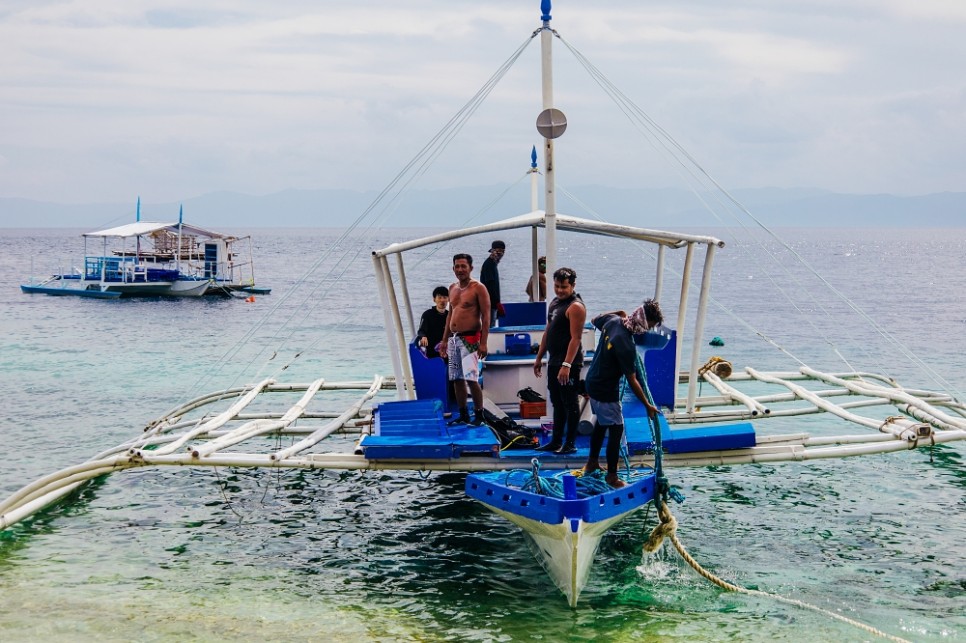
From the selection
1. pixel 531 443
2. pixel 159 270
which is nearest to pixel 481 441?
pixel 531 443

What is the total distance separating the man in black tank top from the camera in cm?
1105

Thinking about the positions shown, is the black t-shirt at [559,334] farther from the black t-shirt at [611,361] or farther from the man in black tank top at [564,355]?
the black t-shirt at [611,361]

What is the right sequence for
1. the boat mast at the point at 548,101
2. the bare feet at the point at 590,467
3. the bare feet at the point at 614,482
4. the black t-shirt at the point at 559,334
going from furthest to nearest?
the boat mast at the point at 548,101 → the black t-shirt at the point at 559,334 → the bare feet at the point at 590,467 → the bare feet at the point at 614,482

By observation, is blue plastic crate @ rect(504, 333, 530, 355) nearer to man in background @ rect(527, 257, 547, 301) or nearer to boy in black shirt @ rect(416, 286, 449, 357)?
boy in black shirt @ rect(416, 286, 449, 357)

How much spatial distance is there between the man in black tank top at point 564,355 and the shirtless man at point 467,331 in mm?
1167

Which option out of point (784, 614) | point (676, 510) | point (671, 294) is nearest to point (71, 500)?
point (676, 510)

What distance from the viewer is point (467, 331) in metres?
12.6

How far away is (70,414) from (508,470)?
50.2ft

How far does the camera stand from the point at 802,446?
11.7 metres

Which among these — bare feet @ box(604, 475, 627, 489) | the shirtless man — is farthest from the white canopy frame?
bare feet @ box(604, 475, 627, 489)

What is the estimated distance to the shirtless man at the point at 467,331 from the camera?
1246 centimetres

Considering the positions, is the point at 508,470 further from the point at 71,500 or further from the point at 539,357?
the point at 71,500

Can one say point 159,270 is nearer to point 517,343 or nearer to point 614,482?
point 517,343

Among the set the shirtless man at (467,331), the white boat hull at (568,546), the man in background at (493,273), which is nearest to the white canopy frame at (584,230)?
the man in background at (493,273)
